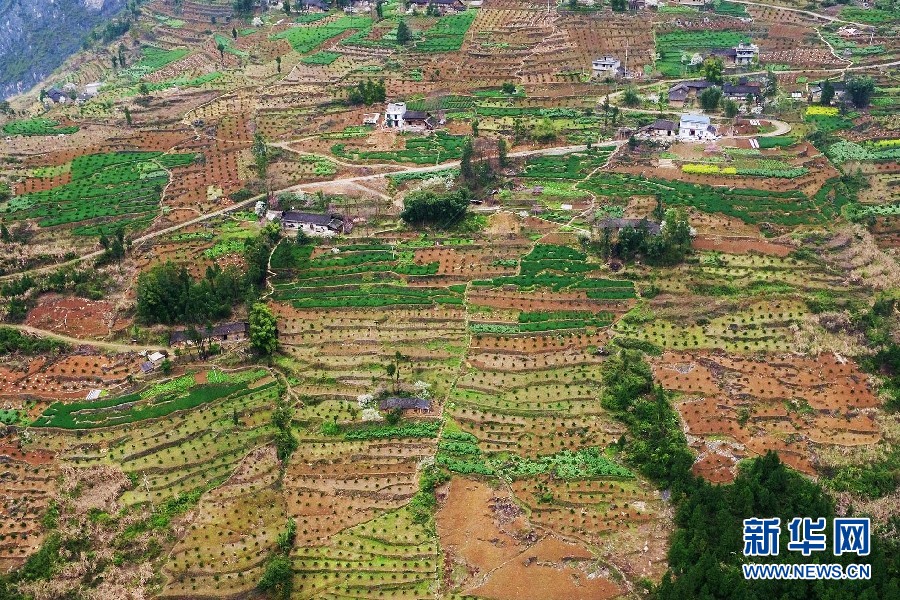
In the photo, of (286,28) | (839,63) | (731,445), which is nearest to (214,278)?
(731,445)

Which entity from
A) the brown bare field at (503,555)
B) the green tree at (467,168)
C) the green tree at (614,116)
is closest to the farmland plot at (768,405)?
the brown bare field at (503,555)

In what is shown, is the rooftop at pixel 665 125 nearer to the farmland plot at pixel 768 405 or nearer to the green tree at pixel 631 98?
the green tree at pixel 631 98

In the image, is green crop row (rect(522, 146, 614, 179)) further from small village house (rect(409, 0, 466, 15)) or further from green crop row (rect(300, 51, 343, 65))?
small village house (rect(409, 0, 466, 15))

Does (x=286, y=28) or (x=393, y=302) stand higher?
(x=286, y=28)

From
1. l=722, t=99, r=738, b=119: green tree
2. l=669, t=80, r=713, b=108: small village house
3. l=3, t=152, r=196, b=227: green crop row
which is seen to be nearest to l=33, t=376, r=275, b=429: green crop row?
l=3, t=152, r=196, b=227: green crop row

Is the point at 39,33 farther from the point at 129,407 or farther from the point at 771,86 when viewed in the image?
the point at 771,86

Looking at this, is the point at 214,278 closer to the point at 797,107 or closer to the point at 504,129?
the point at 504,129
